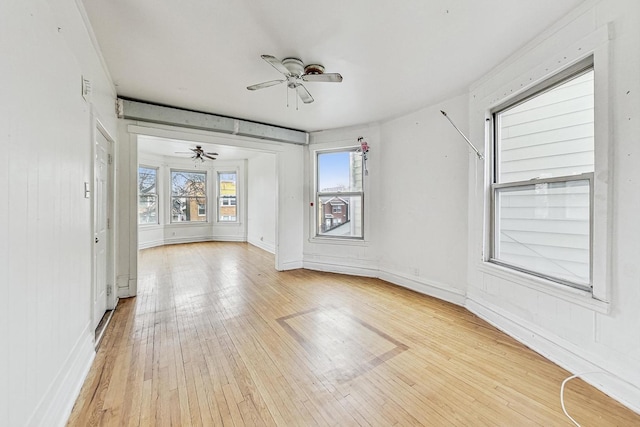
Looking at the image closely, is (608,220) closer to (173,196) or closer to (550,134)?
(550,134)

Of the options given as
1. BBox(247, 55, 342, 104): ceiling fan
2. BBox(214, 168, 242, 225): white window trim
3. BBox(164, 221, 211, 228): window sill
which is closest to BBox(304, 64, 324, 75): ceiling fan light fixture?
BBox(247, 55, 342, 104): ceiling fan

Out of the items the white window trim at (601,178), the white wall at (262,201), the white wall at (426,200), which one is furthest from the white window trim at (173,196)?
the white window trim at (601,178)

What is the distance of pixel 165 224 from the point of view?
7.62 m

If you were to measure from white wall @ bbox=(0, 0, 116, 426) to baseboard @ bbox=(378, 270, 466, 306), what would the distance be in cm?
367

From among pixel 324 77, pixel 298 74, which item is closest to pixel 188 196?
pixel 298 74

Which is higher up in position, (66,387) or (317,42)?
(317,42)

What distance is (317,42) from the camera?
Answer: 219 cm

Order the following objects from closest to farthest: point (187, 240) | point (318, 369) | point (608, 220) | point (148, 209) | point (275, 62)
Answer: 1. point (608, 220)
2. point (318, 369)
3. point (275, 62)
4. point (148, 209)
5. point (187, 240)

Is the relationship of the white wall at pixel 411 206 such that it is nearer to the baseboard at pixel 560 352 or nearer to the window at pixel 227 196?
the baseboard at pixel 560 352

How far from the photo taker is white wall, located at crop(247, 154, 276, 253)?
6.60 metres

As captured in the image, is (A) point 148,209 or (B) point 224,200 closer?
(A) point 148,209

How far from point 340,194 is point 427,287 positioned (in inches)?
85.2

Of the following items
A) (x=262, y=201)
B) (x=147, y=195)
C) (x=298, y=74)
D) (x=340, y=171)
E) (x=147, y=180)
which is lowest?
(x=262, y=201)

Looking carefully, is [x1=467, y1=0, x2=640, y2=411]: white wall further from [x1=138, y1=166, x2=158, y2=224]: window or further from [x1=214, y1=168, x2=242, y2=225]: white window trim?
[x1=138, y1=166, x2=158, y2=224]: window
